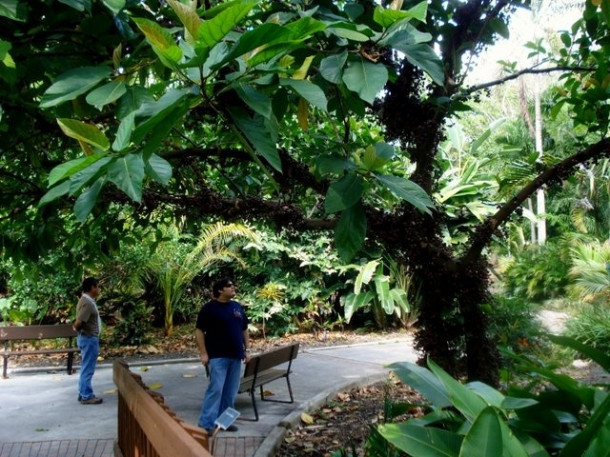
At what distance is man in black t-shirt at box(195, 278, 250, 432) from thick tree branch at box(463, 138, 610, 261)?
295 centimetres

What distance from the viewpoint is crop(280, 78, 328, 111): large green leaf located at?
57.3 inches

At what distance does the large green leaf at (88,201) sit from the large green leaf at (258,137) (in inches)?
14.6

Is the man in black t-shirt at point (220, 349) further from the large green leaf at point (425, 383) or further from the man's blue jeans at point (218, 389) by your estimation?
the large green leaf at point (425, 383)

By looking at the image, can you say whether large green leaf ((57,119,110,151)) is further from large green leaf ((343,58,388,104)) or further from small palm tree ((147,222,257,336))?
small palm tree ((147,222,257,336))

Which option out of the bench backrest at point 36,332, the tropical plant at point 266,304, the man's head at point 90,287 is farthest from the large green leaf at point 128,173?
the tropical plant at point 266,304

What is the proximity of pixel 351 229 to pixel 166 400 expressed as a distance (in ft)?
20.8

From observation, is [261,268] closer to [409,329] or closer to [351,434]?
[409,329]

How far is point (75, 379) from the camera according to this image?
8.88 meters

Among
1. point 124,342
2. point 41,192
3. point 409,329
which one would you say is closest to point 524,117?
point 409,329

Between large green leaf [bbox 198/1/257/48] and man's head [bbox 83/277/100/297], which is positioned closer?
large green leaf [bbox 198/1/257/48]

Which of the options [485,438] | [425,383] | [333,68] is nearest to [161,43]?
[333,68]

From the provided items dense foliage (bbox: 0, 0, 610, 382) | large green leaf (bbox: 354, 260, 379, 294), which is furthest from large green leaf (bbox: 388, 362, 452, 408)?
large green leaf (bbox: 354, 260, 379, 294)

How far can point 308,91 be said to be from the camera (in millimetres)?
1479

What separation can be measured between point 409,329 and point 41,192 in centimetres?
1133
